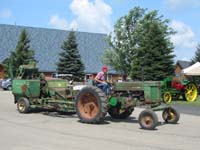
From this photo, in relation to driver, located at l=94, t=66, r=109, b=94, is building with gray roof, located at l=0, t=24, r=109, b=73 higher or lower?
higher

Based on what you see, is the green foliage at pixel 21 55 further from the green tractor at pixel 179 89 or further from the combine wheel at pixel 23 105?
the combine wheel at pixel 23 105

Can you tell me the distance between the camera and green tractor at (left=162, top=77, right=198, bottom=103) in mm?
27422

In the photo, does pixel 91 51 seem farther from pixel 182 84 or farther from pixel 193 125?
pixel 193 125

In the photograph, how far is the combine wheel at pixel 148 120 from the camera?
43.5 feet

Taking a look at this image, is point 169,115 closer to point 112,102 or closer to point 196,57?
point 112,102

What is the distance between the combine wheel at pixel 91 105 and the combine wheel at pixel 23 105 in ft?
10.4

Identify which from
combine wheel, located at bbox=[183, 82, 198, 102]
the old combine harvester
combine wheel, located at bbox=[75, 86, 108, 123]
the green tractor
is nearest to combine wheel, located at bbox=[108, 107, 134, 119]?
the old combine harvester

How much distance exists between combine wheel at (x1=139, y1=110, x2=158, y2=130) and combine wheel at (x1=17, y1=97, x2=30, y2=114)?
5.68 meters

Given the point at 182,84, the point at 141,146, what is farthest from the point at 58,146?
the point at 182,84

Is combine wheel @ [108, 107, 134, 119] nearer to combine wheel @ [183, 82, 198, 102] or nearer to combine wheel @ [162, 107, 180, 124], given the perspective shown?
combine wheel @ [162, 107, 180, 124]

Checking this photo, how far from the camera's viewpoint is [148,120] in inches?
532

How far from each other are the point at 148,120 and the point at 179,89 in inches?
575

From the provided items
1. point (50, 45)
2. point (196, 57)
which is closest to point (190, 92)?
point (196, 57)

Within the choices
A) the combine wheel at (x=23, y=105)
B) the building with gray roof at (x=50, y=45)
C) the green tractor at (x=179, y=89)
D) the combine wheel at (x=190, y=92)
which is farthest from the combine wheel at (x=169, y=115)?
the building with gray roof at (x=50, y=45)
